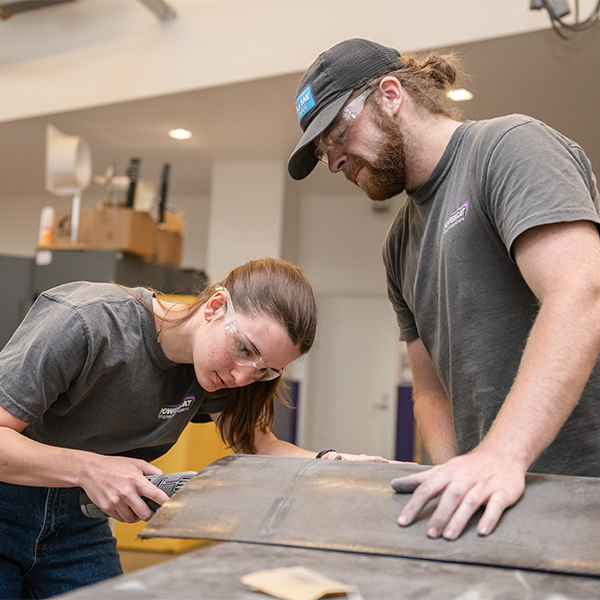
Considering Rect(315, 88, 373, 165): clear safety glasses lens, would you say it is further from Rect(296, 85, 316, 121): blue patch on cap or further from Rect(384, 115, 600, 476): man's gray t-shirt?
Rect(384, 115, 600, 476): man's gray t-shirt

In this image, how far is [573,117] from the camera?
4.05m

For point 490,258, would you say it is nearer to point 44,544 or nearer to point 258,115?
point 44,544

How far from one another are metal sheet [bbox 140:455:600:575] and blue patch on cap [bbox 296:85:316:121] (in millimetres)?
690

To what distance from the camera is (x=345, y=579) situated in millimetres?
608

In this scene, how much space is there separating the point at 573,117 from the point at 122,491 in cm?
392

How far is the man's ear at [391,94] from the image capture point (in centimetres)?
125

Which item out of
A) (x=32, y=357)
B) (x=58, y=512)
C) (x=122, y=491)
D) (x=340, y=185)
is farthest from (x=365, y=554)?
(x=340, y=185)

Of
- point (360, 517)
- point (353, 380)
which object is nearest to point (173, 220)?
point (353, 380)

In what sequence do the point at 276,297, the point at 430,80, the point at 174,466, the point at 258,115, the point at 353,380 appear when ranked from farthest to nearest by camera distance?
the point at 353,380 < the point at 258,115 < the point at 174,466 < the point at 430,80 < the point at 276,297

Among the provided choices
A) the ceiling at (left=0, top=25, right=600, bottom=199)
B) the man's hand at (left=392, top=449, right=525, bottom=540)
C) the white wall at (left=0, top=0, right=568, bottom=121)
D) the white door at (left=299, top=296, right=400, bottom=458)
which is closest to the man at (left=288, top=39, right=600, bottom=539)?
the man's hand at (left=392, top=449, right=525, bottom=540)

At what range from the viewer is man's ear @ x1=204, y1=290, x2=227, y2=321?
1.22m

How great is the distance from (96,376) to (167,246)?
3.14 m

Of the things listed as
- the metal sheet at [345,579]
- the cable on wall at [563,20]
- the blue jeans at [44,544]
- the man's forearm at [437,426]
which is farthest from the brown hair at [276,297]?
the cable on wall at [563,20]

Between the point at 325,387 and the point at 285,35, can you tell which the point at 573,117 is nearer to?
the point at 285,35
